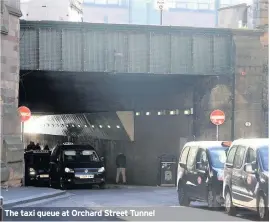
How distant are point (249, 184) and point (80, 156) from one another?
625 inches

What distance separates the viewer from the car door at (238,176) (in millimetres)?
16500

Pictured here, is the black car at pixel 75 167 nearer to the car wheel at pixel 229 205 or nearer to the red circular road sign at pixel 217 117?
the red circular road sign at pixel 217 117

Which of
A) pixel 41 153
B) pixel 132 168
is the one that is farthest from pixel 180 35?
pixel 132 168

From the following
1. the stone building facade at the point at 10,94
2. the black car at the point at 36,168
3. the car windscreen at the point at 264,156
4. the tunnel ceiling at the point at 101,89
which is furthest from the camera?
the tunnel ceiling at the point at 101,89

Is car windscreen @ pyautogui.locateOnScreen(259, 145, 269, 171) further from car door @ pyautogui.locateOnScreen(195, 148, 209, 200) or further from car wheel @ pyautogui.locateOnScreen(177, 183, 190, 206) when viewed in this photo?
car wheel @ pyautogui.locateOnScreen(177, 183, 190, 206)

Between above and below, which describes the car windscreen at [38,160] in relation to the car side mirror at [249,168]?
below

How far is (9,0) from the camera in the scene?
1058 inches

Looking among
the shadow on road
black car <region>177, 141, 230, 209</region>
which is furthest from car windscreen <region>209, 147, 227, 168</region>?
the shadow on road

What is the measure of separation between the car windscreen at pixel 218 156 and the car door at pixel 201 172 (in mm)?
188

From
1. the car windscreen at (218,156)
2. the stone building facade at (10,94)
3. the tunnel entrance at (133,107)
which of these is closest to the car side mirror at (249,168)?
the car windscreen at (218,156)

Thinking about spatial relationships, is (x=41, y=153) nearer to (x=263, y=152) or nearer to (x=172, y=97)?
(x=172, y=97)

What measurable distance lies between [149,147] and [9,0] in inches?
636

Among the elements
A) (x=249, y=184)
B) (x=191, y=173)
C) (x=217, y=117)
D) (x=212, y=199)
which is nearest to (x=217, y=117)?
(x=217, y=117)

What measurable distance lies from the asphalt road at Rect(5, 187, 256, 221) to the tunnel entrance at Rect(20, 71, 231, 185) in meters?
11.6
